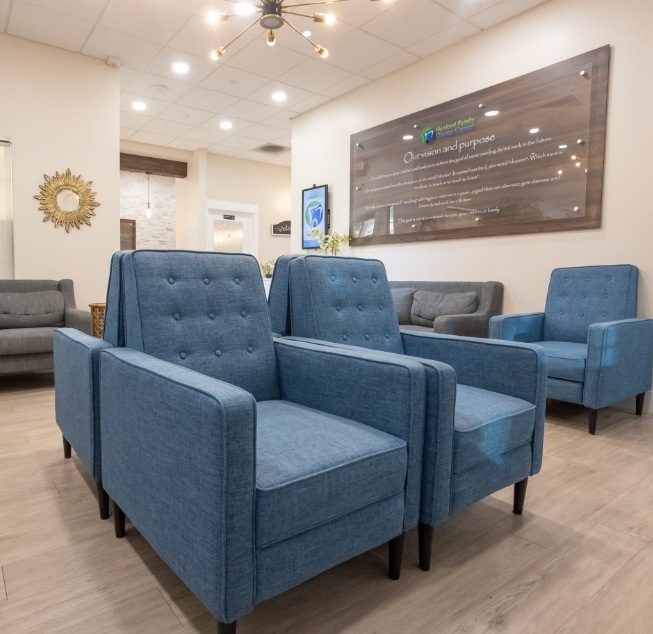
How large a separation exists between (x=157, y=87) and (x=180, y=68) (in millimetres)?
621

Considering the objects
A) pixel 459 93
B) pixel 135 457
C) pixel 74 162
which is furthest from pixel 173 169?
pixel 135 457

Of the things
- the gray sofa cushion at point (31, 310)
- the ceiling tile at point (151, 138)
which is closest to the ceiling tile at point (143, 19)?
the gray sofa cushion at point (31, 310)

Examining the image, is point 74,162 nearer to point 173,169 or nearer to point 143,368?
point 173,169

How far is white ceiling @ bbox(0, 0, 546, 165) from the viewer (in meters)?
3.74

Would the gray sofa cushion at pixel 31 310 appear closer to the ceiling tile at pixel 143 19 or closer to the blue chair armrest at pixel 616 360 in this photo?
the ceiling tile at pixel 143 19

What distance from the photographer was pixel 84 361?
1.65 meters

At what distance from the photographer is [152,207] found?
813 centimetres

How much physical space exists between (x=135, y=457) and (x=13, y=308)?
3.29 metres

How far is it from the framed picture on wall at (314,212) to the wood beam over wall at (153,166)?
9.91 feet

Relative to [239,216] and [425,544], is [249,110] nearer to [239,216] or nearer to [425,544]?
[239,216]

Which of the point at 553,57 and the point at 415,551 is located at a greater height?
the point at 553,57

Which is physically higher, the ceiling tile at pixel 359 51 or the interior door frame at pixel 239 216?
the ceiling tile at pixel 359 51

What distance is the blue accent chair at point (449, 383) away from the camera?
1350 millimetres

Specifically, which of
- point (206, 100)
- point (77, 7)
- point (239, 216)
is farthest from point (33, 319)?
point (239, 216)
